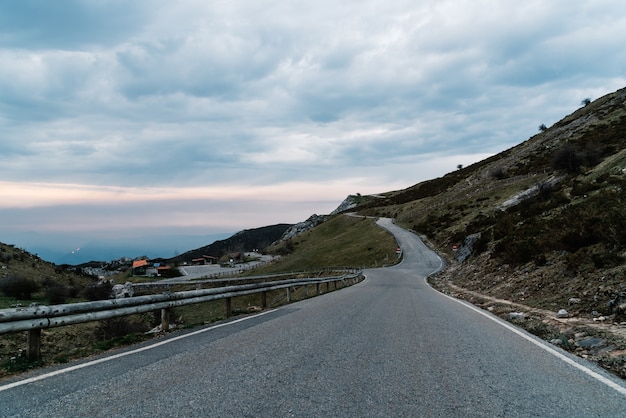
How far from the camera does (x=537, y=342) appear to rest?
7.96 metres

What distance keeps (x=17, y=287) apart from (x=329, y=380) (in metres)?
23.8

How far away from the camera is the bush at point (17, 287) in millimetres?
22641

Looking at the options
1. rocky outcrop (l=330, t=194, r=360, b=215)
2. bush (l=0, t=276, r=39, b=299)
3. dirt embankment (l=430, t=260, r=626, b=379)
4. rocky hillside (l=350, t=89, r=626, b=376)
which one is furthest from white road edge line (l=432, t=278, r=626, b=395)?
rocky outcrop (l=330, t=194, r=360, b=215)

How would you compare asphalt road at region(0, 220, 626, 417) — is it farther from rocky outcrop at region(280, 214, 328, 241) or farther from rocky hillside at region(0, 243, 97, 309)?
rocky outcrop at region(280, 214, 328, 241)

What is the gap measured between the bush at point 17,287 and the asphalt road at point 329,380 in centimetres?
1908

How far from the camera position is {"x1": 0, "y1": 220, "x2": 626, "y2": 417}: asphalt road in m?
4.27

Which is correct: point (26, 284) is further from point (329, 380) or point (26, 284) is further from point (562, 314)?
point (562, 314)

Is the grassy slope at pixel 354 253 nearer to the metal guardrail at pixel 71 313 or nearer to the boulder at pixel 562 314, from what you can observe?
the boulder at pixel 562 314

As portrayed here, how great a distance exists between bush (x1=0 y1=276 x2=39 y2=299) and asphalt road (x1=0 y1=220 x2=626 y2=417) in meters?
19.1

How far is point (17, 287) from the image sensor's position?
22844 mm

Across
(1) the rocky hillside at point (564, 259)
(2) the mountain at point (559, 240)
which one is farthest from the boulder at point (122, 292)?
(2) the mountain at point (559, 240)

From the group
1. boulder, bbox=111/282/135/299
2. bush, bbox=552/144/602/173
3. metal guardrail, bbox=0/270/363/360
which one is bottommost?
boulder, bbox=111/282/135/299

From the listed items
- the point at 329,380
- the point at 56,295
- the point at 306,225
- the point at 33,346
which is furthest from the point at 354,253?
the point at 306,225

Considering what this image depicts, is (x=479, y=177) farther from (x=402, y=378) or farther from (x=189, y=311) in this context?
(x=402, y=378)
